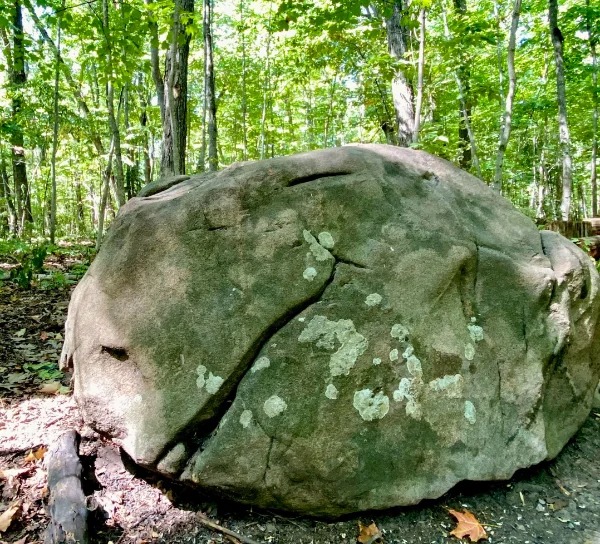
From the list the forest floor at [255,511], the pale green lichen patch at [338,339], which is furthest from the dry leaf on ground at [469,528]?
the pale green lichen patch at [338,339]

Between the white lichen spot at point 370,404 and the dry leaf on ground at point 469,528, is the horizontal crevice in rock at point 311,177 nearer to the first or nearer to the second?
the white lichen spot at point 370,404

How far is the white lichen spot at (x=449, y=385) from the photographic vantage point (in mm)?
2484

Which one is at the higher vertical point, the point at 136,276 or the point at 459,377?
the point at 136,276

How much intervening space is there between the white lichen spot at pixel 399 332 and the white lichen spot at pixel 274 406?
0.74 m

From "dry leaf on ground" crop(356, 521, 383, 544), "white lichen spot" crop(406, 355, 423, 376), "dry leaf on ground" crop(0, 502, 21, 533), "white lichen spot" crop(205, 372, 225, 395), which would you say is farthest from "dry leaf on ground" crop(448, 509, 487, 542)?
"dry leaf on ground" crop(0, 502, 21, 533)

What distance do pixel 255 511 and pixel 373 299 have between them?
1350mm

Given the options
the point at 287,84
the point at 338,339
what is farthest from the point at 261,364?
the point at 287,84

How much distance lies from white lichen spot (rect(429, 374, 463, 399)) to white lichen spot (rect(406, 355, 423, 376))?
0.09 metres

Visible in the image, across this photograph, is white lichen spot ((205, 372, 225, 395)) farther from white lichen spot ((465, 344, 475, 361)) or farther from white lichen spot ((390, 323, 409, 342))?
white lichen spot ((465, 344, 475, 361))

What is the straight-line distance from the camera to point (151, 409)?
2383 mm

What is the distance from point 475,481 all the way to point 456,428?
312mm

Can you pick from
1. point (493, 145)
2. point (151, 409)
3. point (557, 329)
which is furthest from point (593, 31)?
point (151, 409)

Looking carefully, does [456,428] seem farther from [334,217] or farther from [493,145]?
[493,145]

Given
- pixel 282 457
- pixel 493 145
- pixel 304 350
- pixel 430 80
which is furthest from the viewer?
pixel 493 145
